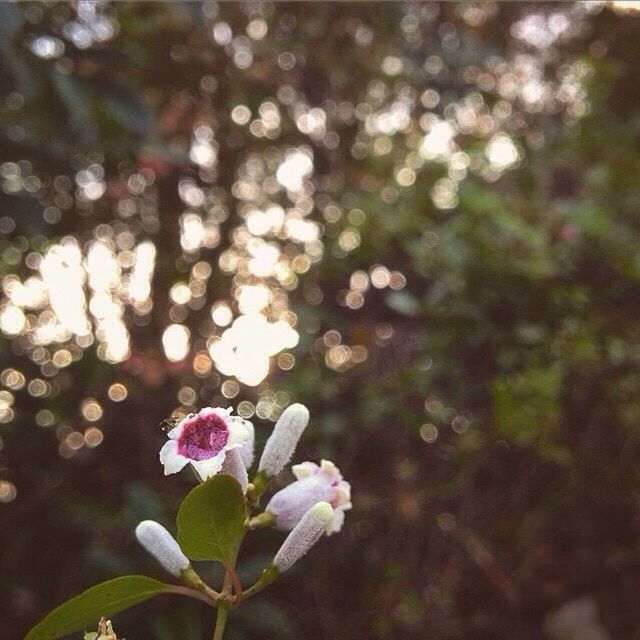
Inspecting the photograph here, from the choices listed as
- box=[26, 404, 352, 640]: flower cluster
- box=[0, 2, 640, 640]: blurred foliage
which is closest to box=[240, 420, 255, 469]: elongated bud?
box=[26, 404, 352, 640]: flower cluster

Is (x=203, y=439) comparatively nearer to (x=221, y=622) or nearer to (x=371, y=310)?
(x=221, y=622)

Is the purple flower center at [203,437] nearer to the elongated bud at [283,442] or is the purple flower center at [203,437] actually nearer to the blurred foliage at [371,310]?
the elongated bud at [283,442]

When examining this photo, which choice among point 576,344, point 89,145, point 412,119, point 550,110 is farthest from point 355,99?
point 576,344

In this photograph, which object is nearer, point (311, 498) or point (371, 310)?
point (311, 498)

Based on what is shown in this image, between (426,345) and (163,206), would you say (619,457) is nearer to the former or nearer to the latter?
(426,345)

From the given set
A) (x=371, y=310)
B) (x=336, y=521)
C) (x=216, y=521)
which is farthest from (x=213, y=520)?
(x=371, y=310)

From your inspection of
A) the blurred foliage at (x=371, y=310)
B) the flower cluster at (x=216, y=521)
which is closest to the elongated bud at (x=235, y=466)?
the flower cluster at (x=216, y=521)

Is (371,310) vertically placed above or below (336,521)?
below
